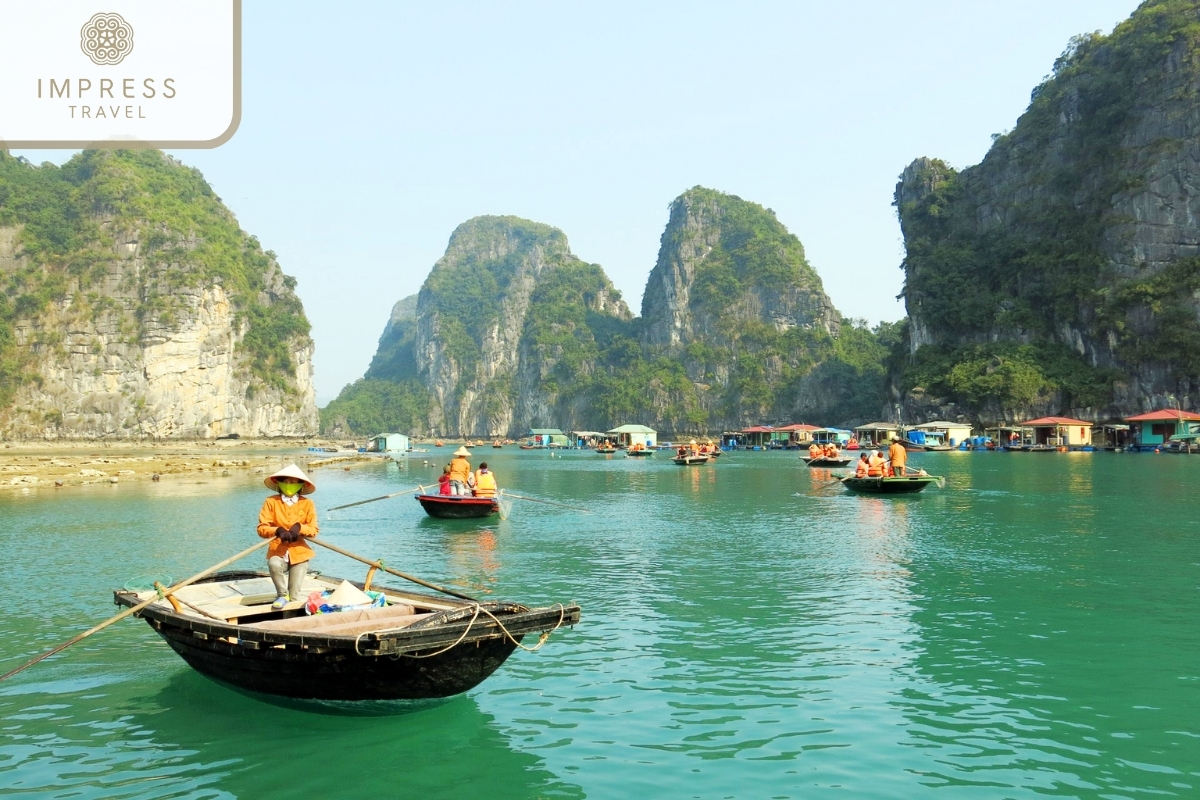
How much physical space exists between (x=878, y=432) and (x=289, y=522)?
7984cm

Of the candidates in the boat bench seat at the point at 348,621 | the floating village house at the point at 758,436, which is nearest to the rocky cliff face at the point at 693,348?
the floating village house at the point at 758,436

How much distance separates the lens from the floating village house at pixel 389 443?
8569 cm

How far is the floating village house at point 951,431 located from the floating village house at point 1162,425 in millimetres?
12638

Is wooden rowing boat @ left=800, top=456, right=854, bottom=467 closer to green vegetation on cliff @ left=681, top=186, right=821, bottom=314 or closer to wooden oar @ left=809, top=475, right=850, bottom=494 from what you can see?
wooden oar @ left=809, top=475, right=850, bottom=494

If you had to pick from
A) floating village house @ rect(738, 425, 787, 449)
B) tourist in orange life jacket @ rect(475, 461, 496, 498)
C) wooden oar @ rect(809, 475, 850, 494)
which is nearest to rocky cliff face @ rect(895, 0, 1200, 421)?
floating village house @ rect(738, 425, 787, 449)

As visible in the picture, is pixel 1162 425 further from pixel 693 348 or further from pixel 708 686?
pixel 693 348

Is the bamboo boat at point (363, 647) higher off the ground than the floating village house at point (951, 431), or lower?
lower

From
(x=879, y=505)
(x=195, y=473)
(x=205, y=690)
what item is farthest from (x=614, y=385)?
(x=205, y=690)

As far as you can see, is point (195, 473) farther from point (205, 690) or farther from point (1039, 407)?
point (1039, 407)

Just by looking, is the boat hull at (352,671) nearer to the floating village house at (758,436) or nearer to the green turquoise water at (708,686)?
the green turquoise water at (708,686)

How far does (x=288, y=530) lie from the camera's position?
8.57 meters

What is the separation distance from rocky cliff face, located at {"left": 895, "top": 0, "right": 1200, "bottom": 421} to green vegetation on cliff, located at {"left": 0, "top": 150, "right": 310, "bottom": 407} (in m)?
78.9

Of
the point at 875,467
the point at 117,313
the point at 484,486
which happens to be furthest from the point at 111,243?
the point at 875,467

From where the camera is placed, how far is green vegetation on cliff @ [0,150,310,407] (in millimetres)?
93750
